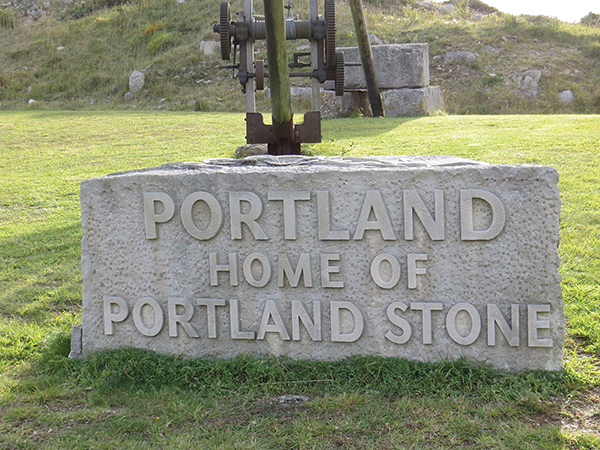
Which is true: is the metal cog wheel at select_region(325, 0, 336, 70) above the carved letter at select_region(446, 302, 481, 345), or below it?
above

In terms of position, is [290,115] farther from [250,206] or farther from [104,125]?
[104,125]

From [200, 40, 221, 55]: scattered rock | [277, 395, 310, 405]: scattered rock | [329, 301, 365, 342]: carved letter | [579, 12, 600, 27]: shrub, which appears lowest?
[277, 395, 310, 405]: scattered rock

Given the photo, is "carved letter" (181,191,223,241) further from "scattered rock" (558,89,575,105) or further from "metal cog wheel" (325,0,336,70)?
"scattered rock" (558,89,575,105)

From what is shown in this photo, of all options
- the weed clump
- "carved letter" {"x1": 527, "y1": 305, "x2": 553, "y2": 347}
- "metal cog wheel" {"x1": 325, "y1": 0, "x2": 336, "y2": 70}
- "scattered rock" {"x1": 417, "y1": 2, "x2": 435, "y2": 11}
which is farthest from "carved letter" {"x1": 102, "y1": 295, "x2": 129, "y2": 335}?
"scattered rock" {"x1": 417, "y1": 2, "x2": 435, "y2": 11}

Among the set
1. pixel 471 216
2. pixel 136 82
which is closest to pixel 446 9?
pixel 136 82

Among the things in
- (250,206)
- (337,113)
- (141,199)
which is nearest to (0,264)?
(141,199)

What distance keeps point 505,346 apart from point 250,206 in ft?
4.36

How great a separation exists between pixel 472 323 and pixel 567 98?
11.6 m

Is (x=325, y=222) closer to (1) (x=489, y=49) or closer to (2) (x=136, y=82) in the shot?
(1) (x=489, y=49)

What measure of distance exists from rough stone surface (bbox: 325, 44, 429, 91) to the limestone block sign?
8.92 meters

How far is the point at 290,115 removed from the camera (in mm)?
4078

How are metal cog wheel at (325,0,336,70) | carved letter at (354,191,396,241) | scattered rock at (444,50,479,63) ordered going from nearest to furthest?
carved letter at (354,191,396,241) < metal cog wheel at (325,0,336,70) < scattered rock at (444,50,479,63)

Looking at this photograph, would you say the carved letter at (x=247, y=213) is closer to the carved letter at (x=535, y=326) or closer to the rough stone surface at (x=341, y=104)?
the carved letter at (x=535, y=326)

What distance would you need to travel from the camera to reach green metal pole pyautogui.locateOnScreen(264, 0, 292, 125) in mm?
3207
